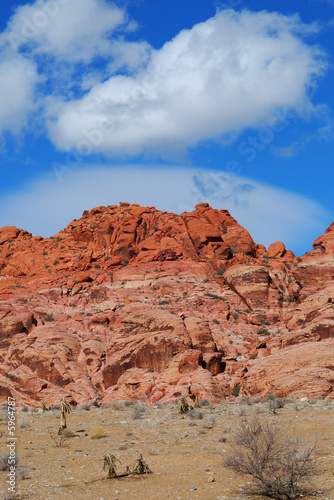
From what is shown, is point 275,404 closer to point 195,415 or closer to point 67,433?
point 195,415

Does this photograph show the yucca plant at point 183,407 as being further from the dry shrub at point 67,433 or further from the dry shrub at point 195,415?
the dry shrub at point 67,433

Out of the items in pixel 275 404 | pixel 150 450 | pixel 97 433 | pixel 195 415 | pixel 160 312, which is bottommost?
pixel 150 450

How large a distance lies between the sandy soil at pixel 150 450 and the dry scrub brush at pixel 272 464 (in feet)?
1.64

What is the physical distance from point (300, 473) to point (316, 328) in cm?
2588

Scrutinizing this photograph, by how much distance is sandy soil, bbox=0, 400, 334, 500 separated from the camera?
13.4 meters

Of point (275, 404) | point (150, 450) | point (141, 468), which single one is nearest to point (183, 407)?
point (275, 404)

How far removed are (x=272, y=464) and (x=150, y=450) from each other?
698 cm

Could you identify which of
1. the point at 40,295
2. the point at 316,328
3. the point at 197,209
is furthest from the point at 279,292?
the point at 40,295

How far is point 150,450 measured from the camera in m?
18.4

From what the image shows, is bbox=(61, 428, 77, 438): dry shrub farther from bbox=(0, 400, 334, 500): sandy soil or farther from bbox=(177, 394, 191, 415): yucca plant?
bbox=(177, 394, 191, 415): yucca plant

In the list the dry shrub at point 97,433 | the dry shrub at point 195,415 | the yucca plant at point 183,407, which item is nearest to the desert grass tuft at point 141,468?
the dry shrub at point 97,433

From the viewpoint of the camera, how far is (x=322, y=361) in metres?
31.0

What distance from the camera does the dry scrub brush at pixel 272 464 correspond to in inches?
471

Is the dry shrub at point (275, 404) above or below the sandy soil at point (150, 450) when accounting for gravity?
above
